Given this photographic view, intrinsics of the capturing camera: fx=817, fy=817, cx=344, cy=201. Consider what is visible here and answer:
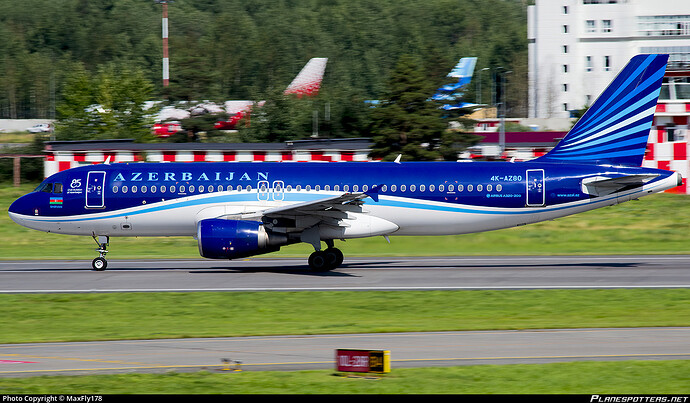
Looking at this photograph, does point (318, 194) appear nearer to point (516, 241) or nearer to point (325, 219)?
point (325, 219)

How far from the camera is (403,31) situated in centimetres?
15812

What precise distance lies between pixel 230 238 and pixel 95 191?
636cm

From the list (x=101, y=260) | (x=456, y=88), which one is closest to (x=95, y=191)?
(x=101, y=260)

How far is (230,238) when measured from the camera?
28344 mm

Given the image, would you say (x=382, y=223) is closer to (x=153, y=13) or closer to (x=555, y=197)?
(x=555, y=197)

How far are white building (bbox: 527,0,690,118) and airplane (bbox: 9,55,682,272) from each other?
270 feet

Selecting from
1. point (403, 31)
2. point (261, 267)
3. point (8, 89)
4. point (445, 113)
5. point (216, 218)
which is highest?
point (403, 31)

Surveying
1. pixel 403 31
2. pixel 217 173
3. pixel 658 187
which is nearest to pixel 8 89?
pixel 403 31

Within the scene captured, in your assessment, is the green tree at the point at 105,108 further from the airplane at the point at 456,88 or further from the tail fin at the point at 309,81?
the airplane at the point at 456,88

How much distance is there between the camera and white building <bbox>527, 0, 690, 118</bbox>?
109 m

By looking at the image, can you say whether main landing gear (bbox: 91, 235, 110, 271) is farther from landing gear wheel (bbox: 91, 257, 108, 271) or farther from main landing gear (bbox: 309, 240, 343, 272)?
main landing gear (bbox: 309, 240, 343, 272)

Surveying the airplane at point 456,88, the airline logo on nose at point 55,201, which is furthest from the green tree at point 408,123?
the airline logo on nose at point 55,201

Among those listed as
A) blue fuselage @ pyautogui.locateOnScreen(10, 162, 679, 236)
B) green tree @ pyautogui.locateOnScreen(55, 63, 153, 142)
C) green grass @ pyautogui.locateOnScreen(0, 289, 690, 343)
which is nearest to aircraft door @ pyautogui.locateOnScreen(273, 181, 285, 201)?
blue fuselage @ pyautogui.locateOnScreen(10, 162, 679, 236)

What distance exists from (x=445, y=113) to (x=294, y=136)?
74.6 ft
